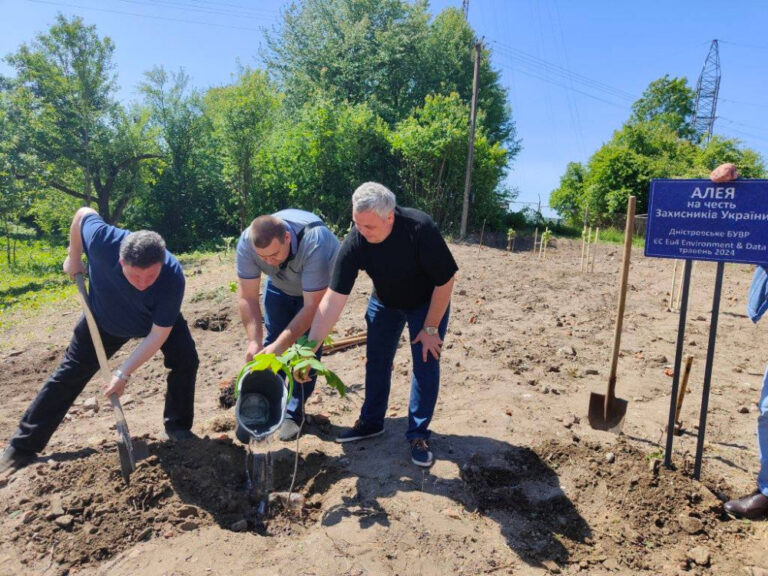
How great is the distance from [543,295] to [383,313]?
238 inches

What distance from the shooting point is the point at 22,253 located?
21688 millimetres

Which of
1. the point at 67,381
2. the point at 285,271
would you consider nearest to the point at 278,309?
the point at 285,271

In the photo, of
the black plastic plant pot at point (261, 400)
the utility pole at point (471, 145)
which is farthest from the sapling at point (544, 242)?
the black plastic plant pot at point (261, 400)

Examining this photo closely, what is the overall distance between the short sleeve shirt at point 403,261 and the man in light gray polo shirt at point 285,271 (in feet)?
0.68

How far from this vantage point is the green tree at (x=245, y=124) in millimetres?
18516

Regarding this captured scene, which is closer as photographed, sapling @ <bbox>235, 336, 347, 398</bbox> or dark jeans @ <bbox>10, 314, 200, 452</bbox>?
sapling @ <bbox>235, 336, 347, 398</bbox>

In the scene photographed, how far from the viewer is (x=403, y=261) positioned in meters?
3.06

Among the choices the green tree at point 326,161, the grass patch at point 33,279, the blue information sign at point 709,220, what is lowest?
the grass patch at point 33,279

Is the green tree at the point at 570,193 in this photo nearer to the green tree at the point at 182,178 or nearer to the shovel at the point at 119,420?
the green tree at the point at 182,178

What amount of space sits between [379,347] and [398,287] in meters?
0.51

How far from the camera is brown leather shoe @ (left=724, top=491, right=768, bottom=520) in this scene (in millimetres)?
2951

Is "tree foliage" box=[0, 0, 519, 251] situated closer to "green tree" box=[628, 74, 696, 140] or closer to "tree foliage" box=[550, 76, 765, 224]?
"tree foliage" box=[550, 76, 765, 224]

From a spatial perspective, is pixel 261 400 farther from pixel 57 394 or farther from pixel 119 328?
pixel 57 394

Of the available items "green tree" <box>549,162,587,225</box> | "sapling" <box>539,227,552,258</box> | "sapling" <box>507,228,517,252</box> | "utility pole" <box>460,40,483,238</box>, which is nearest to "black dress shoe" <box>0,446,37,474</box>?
"sapling" <box>539,227,552,258</box>
